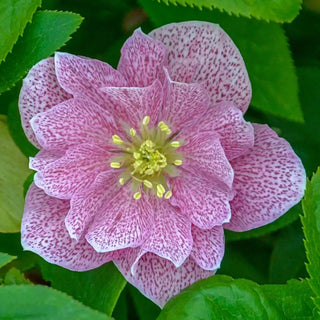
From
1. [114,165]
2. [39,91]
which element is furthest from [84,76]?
[114,165]

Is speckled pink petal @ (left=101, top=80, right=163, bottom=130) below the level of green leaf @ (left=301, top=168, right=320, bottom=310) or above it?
above

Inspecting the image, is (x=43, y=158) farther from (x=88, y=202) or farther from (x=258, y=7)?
(x=258, y=7)

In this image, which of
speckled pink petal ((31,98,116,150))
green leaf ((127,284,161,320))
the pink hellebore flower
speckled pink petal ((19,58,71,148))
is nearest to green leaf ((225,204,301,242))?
the pink hellebore flower

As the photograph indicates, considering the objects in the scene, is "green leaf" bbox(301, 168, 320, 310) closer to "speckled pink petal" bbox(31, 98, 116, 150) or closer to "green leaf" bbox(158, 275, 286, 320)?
"green leaf" bbox(158, 275, 286, 320)

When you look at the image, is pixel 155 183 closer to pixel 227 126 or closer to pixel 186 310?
pixel 227 126

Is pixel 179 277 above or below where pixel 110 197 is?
below

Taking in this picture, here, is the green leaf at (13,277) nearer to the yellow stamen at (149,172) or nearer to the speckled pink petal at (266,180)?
the yellow stamen at (149,172)

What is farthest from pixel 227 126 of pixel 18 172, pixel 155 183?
pixel 18 172
